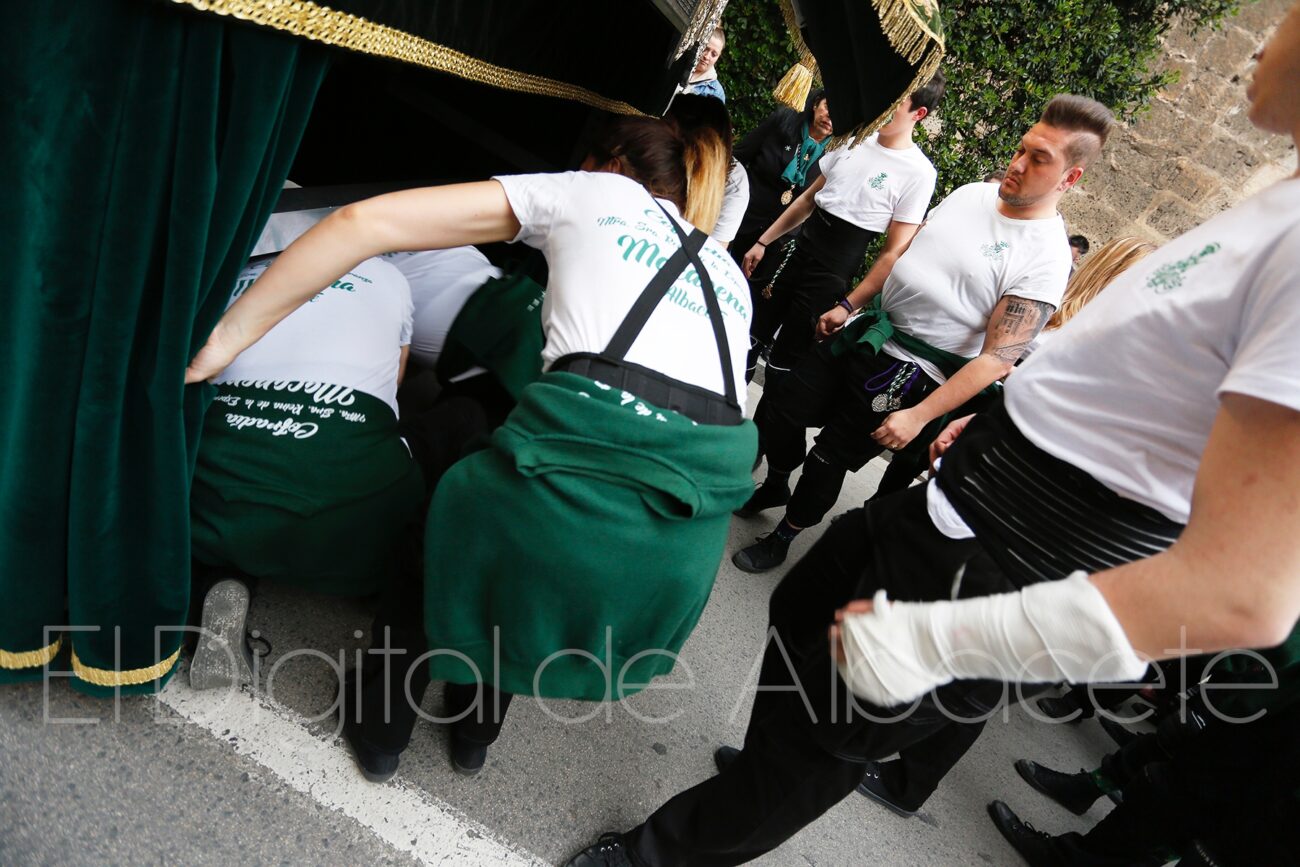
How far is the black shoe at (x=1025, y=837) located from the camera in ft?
7.45

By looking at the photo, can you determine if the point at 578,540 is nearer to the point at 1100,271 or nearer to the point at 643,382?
the point at 643,382

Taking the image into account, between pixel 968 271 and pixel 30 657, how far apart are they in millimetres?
2611

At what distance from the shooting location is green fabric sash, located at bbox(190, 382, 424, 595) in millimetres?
1623

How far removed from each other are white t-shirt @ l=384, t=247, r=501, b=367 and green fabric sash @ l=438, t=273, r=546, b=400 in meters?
0.03

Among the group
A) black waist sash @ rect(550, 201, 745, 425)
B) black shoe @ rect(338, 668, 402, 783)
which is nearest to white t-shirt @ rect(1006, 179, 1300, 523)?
black waist sash @ rect(550, 201, 745, 425)

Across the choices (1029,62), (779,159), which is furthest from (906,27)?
(1029,62)

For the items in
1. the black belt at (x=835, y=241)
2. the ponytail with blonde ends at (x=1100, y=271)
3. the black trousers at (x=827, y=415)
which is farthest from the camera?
the black belt at (x=835, y=241)

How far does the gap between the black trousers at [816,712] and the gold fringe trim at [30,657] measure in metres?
1.25

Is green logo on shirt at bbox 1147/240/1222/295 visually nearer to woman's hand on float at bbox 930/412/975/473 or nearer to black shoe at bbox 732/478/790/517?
woman's hand on float at bbox 930/412/975/473

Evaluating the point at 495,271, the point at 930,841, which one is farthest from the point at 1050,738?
the point at 495,271

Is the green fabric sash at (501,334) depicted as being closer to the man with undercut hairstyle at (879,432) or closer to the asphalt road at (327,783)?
the asphalt road at (327,783)

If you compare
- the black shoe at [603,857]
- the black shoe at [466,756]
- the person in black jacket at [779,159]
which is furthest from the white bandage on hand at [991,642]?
the person in black jacket at [779,159]

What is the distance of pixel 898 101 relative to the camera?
216 centimetres

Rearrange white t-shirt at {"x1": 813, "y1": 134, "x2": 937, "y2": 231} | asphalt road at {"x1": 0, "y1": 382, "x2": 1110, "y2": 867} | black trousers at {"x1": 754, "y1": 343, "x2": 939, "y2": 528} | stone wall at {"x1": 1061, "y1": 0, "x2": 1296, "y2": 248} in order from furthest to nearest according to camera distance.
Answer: stone wall at {"x1": 1061, "y1": 0, "x2": 1296, "y2": 248} → white t-shirt at {"x1": 813, "y1": 134, "x2": 937, "y2": 231} → black trousers at {"x1": 754, "y1": 343, "x2": 939, "y2": 528} → asphalt road at {"x1": 0, "y1": 382, "x2": 1110, "y2": 867}
